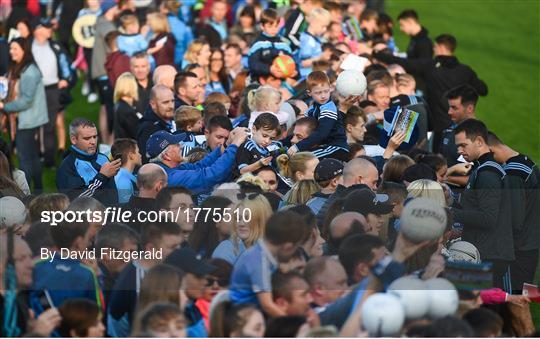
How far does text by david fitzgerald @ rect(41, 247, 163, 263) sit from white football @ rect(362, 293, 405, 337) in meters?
1.40

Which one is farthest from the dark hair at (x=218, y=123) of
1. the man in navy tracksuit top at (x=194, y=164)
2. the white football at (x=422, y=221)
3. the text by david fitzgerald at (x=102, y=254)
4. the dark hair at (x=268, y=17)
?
the dark hair at (x=268, y=17)

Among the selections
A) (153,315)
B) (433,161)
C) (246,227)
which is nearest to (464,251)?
(246,227)

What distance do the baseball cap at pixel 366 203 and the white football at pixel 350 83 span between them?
2381mm

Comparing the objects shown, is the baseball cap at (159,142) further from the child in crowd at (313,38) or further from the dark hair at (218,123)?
the child in crowd at (313,38)

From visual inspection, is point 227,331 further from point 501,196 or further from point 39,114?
point 39,114

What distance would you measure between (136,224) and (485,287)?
2150mm

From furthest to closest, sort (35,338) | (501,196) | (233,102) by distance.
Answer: (233,102) < (501,196) < (35,338)

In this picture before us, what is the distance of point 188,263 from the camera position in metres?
6.84

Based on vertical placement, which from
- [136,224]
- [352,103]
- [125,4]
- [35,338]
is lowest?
[35,338]

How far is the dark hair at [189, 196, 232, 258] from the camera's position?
7.40 m

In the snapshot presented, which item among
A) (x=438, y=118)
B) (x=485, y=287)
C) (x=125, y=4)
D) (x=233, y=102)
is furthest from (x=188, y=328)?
(x=125, y=4)

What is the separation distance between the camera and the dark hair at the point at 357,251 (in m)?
6.72

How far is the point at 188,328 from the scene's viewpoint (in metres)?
6.32

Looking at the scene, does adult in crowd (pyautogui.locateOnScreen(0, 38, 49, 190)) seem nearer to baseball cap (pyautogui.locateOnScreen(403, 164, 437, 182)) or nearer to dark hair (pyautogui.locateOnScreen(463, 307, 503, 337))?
baseball cap (pyautogui.locateOnScreen(403, 164, 437, 182))
